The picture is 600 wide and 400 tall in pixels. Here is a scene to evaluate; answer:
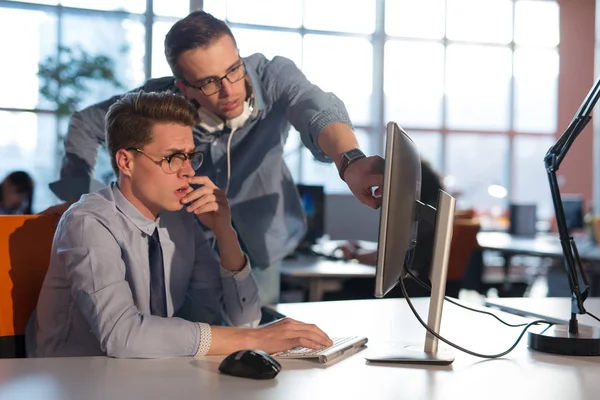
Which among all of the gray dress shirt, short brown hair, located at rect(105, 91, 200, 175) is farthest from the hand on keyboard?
the gray dress shirt

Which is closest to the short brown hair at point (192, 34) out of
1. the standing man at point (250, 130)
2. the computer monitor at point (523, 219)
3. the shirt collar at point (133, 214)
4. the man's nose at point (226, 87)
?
the standing man at point (250, 130)

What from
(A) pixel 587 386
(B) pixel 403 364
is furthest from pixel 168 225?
(A) pixel 587 386

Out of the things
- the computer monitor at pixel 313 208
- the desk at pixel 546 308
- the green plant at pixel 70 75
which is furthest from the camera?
the green plant at pixel 70 75

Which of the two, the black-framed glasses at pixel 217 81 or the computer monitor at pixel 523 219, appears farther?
the computer monitor at pixel 523 219

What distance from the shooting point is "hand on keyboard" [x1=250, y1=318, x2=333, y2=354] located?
1.49 meters

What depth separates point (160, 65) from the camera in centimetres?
888

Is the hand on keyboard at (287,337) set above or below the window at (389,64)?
below

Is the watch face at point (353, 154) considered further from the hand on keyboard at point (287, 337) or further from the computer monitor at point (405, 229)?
the hand on keyboard at point (287, 337)

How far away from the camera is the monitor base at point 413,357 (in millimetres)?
1414

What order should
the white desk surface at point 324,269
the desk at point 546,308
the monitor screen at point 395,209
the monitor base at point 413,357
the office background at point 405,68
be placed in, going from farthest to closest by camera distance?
the office background at point 405,68 < the white desk surface at point 324,269 < the desk at point 546,308 < the monitor base at point 413,357 < the monitor screen at point 395,209

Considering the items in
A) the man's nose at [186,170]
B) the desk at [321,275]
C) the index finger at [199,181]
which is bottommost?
the desk at [321,275]

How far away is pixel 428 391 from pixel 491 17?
1114cm

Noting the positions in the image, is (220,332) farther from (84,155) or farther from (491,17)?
(491,17)

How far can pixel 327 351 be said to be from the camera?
1449 mm
